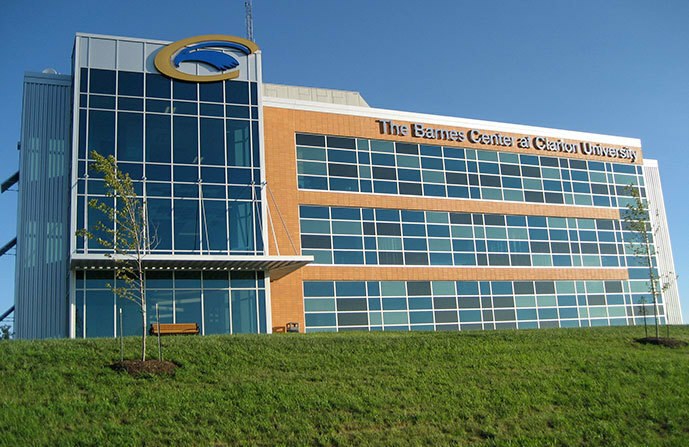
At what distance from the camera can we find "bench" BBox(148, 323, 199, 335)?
84.3 feet

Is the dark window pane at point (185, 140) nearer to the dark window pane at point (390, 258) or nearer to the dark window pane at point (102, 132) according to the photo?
the dark window pane at point (102, 132)

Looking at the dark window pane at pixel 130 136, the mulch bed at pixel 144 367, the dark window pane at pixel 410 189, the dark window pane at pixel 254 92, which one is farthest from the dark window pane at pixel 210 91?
the mulch bed at pixel 144 367

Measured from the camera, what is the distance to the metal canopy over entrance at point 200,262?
2583 cm

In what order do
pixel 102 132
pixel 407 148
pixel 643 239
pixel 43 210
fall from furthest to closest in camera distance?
pixel 407 148
pixel 43 210
pixel 102 132
pixel 643 239

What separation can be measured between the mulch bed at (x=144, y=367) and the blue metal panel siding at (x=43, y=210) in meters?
11.0

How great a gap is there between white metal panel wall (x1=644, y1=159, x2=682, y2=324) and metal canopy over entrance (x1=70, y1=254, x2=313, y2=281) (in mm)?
25247

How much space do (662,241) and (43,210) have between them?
117 feet

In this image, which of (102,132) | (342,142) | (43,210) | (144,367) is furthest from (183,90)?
(144,367)

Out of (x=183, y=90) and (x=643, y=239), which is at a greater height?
(x=183, y=90)

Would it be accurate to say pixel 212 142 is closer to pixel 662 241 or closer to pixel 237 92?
pixel 237 92

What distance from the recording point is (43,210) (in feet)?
96.0

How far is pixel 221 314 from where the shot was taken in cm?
2858

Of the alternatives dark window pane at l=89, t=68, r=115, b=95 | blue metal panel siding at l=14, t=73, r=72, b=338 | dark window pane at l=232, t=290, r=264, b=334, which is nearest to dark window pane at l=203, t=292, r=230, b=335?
dark window pane at l=232, t=290, r=264, b=334

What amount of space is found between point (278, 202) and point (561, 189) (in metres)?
17.7
